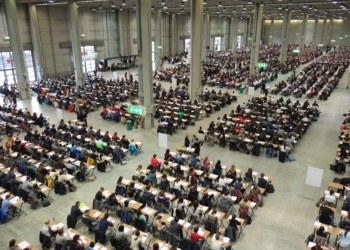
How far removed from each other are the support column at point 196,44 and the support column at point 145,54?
19.9 feet

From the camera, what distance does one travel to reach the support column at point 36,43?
3531 cm

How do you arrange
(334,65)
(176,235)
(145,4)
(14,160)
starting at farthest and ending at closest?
(334,65) → (145,4) → (14,160) → (176,235)

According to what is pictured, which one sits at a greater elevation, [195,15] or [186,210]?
[195,15]

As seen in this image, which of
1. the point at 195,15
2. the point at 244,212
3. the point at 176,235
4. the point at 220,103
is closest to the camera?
the point at 176,235

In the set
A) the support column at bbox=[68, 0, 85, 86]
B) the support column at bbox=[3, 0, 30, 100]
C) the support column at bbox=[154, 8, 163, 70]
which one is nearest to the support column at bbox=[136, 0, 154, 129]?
the support column at bbox=[3, 0, 30, 100]

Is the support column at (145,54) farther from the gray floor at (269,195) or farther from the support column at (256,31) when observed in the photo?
the support column at (256,31)

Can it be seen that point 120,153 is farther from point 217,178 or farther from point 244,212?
point 244,212

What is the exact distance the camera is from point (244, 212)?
10750 millimetres

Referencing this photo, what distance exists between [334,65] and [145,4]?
40.7 meters

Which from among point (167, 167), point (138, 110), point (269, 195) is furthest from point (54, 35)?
point (269, 195)

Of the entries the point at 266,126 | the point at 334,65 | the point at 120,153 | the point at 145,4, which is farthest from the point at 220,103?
the point at 334,65

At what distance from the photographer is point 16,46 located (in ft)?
90.5

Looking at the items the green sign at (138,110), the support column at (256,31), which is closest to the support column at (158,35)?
the support column at (256,31)

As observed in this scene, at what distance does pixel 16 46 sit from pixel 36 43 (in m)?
9.60
